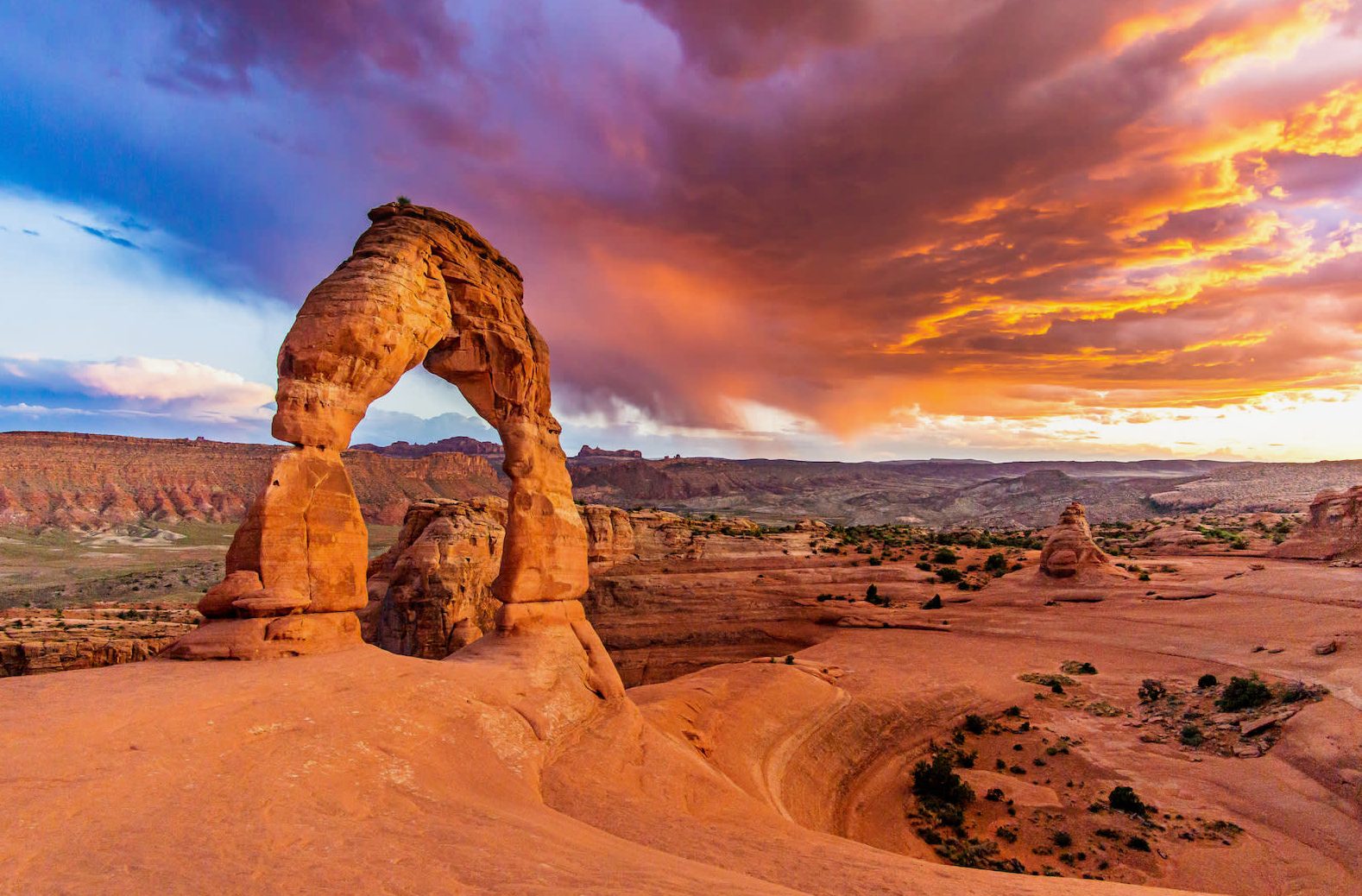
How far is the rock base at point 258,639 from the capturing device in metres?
11.3

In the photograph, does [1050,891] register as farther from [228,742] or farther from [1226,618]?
[1226,618]

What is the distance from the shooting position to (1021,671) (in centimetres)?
2533

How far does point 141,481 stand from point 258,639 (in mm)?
129121

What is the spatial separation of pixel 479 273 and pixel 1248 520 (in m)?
71.8

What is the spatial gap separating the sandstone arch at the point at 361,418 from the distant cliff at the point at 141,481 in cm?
8842

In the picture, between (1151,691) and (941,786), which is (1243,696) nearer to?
(1151,691)

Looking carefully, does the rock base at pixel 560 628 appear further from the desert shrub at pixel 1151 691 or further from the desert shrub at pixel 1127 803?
the desert shrub at pixel 1151 691

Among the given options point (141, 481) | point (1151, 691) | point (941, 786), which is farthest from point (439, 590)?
point (141, 481)

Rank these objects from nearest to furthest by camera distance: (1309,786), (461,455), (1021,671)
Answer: (1309,786) < (1021,671) < (461,455)

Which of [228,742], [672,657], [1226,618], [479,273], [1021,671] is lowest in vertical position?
[672,657]

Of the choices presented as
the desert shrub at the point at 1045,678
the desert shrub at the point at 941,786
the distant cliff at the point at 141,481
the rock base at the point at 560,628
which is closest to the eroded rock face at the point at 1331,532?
the desert shrub at the point at 1045,678

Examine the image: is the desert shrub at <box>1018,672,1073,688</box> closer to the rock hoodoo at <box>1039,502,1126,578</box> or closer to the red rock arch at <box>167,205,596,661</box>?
the rock hoodoo at <box>1039,502,1126,578</box>

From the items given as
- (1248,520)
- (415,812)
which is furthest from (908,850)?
(1248,520)

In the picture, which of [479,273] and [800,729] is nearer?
[479,273]
